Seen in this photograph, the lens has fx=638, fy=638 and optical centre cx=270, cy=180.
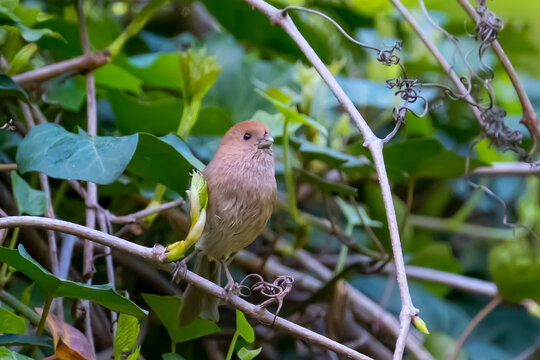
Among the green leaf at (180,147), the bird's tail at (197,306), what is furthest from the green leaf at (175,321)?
the green leaf at (180,147)

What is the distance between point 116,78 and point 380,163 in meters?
0.86

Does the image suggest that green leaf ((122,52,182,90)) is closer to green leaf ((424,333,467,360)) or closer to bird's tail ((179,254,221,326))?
bird's tail ((179,254,221,326))

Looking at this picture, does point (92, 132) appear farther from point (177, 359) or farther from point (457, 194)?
point (457, 194)

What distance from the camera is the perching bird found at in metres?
1.16

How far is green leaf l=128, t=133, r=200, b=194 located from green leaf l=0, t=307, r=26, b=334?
338 mm

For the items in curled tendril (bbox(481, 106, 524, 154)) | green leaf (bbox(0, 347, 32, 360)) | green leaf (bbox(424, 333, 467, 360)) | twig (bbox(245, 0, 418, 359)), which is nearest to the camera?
twig (bbox(245, 0, 418, 359))

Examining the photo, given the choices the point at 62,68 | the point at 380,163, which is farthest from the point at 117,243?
the point at 62,68

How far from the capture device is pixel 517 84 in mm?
1143

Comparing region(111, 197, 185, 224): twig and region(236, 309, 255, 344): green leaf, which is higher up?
region(111, 197, 185, 224): twig

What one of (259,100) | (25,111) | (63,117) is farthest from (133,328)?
(259,100)

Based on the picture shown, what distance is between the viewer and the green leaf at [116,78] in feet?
4.87

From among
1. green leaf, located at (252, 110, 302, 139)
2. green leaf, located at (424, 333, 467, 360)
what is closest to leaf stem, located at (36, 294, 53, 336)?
green leaf, located at (252, 110, 302, 139)

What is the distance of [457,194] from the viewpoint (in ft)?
7.16

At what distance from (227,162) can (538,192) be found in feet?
4.16
